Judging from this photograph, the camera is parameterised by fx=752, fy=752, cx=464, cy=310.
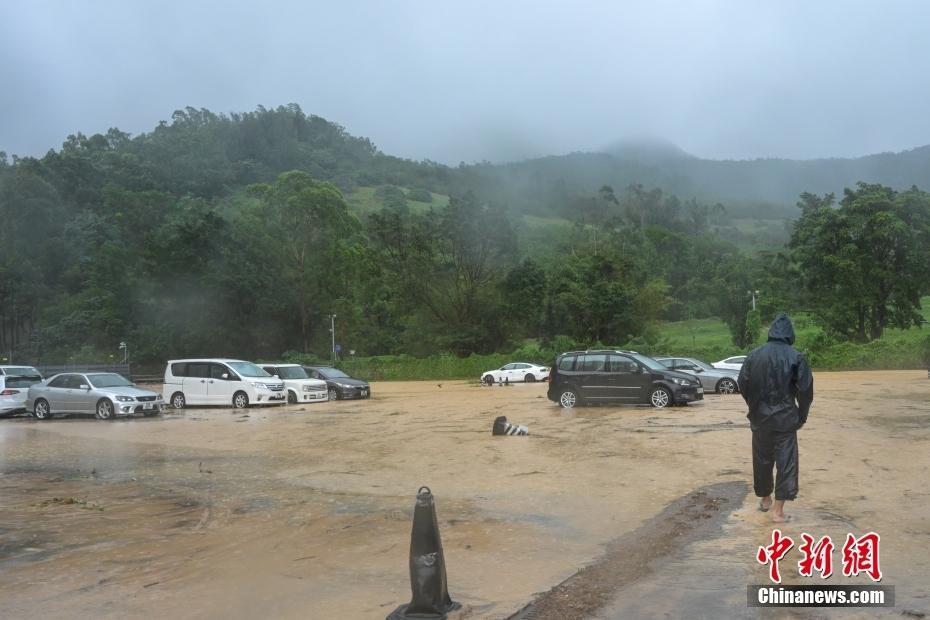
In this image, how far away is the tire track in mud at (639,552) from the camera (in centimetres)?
516

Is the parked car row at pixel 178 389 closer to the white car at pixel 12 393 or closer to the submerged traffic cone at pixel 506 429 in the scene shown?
the white car at pixel 12 393

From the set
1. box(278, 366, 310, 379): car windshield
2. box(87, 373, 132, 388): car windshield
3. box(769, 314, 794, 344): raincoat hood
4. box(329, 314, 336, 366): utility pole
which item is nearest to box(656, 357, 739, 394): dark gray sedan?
box(278, 366, 310, 379): car windshield

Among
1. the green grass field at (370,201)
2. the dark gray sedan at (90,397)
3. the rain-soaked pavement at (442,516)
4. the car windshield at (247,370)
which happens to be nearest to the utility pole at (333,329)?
the car windshield at (247,370)

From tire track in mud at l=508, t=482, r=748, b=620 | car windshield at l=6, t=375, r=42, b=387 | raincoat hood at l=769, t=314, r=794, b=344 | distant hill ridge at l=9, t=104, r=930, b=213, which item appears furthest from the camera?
distant hill ridge at l=9, t=104, r=930, b=213

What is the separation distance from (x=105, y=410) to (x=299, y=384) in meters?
6.72

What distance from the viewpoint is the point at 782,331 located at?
7.43 meters

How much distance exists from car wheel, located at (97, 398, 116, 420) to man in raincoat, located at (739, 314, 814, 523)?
65.5 ft

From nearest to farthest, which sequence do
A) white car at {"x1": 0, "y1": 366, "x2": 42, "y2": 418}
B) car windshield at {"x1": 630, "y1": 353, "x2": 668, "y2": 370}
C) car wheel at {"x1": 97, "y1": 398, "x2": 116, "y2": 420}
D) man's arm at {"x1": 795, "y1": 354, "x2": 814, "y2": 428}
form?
man's arm at {"x1": 795, "y1": 354, "x2": 814, "y2": 428} < car windshield at {"x1": 630, "y1": 353, "x2": 668, "y2": 370} < car wheel at {"x1": 97, "y1": 398, "x2": 116, "y2": 420} < white car at {"x1": 0, "y1": 366, "x2": 42, "y2": 418}

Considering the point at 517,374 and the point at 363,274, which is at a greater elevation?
the point at 363,274

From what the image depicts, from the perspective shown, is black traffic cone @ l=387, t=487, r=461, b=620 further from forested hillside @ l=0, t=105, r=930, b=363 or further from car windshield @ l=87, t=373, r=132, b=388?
forested hillside @ l=0, t=105, r=930, b=363

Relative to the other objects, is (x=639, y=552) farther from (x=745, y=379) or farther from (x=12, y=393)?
(x=12, y=393)

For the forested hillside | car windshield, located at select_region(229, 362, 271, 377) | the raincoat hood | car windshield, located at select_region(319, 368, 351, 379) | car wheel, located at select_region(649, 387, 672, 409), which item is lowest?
car wheel, located at select_region(649, 387, 672, 409)

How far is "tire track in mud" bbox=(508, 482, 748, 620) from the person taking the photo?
516 centimetres

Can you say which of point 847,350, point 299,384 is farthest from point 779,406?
point 847,350
